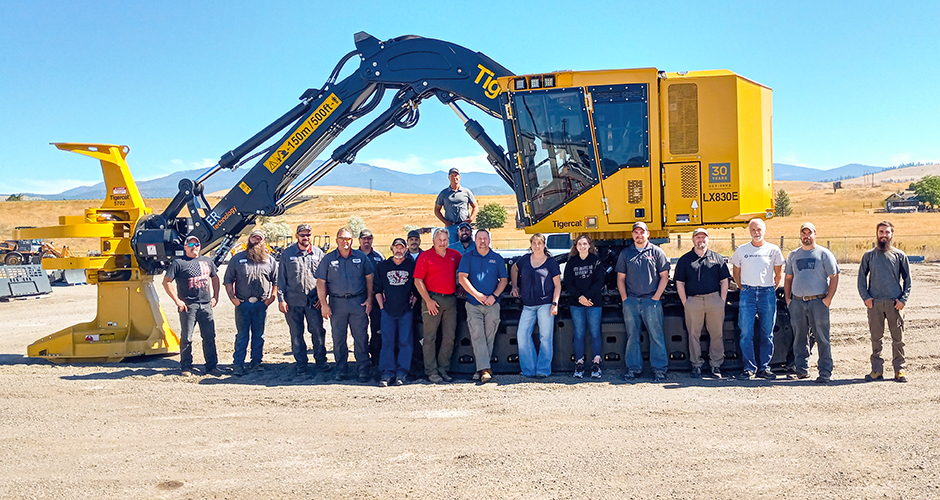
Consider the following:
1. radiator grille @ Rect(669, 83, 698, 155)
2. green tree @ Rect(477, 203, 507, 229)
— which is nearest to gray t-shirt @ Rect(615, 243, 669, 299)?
radiator grille @ Rect(669, 83, 698, 155)

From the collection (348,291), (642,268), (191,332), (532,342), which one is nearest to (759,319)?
(642,268)

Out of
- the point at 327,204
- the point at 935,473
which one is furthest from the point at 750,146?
the point at 327,204

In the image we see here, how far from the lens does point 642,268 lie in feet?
25.4

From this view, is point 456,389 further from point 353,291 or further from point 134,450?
point 134,450

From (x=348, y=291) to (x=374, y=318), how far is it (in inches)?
23.8

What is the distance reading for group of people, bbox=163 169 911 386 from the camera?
752 centimetres

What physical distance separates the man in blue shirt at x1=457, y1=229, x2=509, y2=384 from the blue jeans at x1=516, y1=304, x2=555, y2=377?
35 cm

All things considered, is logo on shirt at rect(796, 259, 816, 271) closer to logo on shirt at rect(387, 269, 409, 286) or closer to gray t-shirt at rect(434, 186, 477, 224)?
gray t-shirt at rect(434, 186, 477, 224)

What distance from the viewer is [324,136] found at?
30.8 feet

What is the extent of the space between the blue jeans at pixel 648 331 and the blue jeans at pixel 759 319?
0.93 m

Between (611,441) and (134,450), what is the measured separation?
13.2 ft

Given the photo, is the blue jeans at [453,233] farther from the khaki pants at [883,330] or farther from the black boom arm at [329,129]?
the khaki pants at [883,330]

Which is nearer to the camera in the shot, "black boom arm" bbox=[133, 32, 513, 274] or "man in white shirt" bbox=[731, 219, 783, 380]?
"man in white shirt" bbox=[731, 219, 783, 380]

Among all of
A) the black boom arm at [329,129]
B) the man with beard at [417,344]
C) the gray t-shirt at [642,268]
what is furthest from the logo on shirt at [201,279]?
the gray t-shirt at [642,268]
